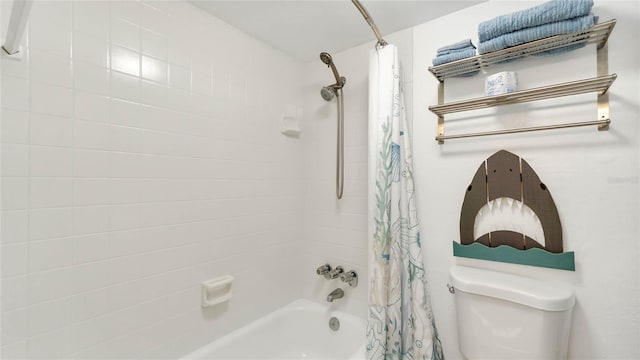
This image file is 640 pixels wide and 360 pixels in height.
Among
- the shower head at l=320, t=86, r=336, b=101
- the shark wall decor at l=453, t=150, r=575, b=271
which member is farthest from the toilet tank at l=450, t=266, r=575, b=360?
the shower head at l=320, t=86, r=336, b=101

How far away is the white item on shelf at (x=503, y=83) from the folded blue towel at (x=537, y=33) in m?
0.11

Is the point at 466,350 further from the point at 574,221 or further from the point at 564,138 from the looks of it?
the point at 564,138

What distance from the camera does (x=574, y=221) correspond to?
1.17 metres

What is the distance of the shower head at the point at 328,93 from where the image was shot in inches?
72.4

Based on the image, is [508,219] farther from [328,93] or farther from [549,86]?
[328,93]

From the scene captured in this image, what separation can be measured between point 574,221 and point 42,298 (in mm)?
2076

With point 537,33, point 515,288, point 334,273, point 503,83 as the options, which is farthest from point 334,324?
point 537,33

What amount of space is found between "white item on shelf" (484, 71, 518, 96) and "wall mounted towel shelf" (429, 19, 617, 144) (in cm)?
2

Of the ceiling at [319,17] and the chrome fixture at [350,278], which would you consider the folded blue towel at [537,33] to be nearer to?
the ceiling at [319,17]

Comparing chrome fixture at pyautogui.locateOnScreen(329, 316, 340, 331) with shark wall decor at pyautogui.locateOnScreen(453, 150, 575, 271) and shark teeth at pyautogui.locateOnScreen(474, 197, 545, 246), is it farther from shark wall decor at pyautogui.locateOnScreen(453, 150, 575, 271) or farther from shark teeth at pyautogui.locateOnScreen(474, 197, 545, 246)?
shark teeth at pyautogui.locateOnScreen(474, 197, 545, 246)

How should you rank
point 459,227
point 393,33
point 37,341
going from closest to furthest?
1. point 37,341
2. point 459,227
3. point 393,33

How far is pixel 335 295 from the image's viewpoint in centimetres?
179

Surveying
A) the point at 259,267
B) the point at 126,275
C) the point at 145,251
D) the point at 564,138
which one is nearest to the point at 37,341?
the point at 126,275

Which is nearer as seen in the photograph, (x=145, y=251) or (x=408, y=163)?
(x=145, y=251)
